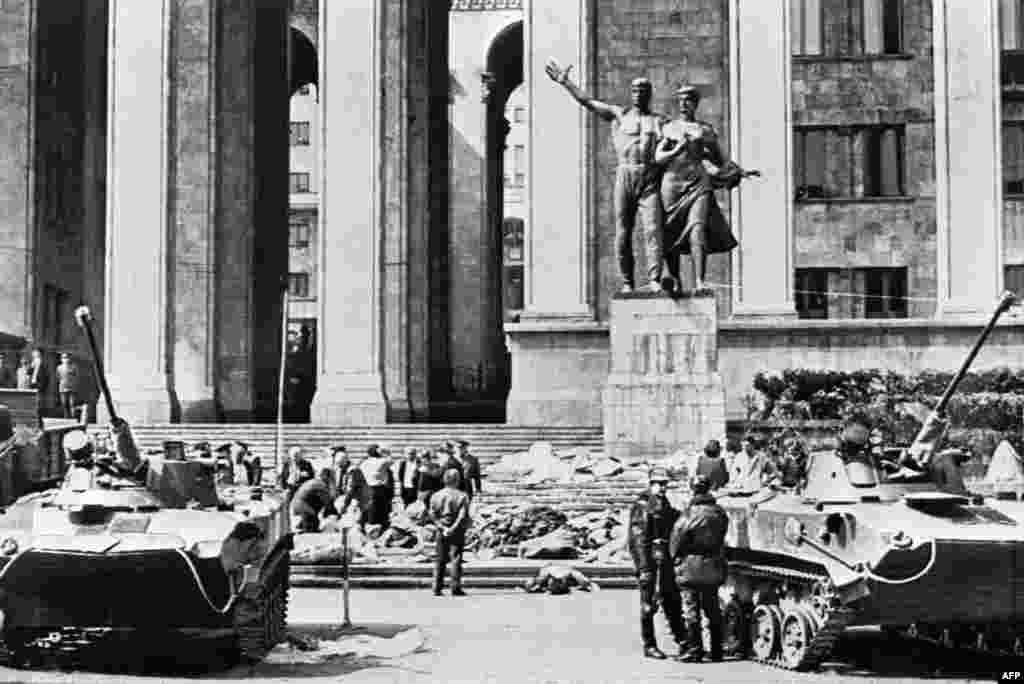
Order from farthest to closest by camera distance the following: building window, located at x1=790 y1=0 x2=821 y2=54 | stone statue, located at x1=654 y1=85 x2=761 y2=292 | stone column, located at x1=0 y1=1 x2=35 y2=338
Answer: stone column, located at x1=0 y1=1 x2=35 y2=338
building window, located at x1=790 y1=0 x2=821 y2=54
stone statue, located at x1=654 y1=85 x2=761 y2=292

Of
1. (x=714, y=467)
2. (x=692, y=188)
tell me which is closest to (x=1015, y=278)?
(x=692, y=188)

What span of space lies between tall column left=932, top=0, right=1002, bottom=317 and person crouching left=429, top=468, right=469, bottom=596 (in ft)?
63.6

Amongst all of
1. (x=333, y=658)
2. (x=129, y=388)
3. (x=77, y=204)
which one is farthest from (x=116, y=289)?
(x=333, y=658)

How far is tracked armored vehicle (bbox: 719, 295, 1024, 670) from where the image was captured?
1375 centimetres

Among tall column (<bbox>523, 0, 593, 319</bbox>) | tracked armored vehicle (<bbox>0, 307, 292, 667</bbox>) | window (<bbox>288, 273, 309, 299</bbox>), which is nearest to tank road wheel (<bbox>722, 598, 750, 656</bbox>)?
tracked armored vehicle (<bbox>0, 307, 292, 667</bbox>)

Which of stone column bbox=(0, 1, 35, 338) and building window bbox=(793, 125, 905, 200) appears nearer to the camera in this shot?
building window bbox=(793, 125, 905, 200)

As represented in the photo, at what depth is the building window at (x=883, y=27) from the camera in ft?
136

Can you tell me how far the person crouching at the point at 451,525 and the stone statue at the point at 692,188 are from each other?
8.54 metres

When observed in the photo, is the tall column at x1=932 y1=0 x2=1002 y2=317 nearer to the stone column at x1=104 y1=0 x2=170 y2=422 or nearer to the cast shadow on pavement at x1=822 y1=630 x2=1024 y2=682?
the stone column at x1=104 y1=0 x2=170 y2=422

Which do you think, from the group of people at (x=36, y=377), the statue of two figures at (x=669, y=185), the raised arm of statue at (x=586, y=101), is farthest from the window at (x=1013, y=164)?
the group of people at (x=36, y=377)

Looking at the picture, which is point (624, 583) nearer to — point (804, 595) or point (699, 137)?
point (804, 595)

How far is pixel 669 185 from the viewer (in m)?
27.8

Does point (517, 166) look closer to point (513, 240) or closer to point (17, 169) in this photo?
point (513, 240)

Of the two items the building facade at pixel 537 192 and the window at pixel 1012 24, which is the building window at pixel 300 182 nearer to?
the building facade at pixel 537 192
